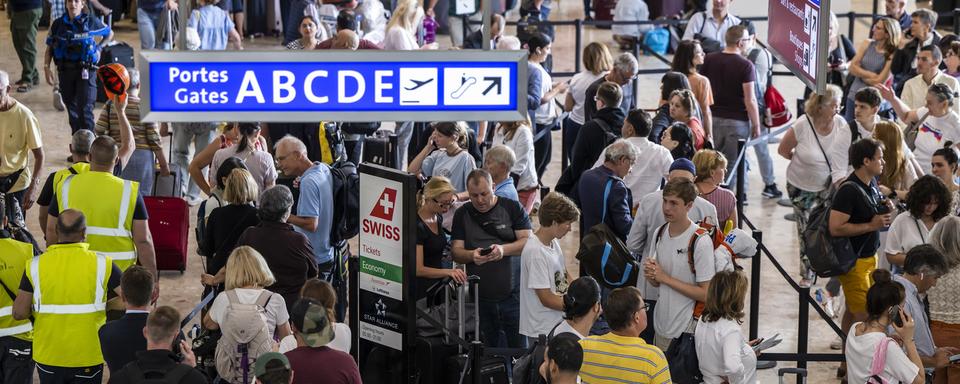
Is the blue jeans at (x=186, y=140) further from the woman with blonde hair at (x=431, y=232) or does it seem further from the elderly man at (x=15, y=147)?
the woman with blonde hair at (x=431, y=232)

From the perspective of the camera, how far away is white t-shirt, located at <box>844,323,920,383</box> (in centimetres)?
656

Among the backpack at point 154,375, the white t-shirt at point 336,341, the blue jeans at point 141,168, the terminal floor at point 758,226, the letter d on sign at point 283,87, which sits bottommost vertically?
the terminal floor at point 758,226

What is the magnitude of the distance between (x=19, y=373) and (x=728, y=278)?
12.8 feet

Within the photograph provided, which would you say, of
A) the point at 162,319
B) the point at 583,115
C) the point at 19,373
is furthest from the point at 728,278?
the point at 583,115

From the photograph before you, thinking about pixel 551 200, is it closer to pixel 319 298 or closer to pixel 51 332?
pixel 319 298

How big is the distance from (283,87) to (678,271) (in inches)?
99.6

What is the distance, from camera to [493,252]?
770 centimetres

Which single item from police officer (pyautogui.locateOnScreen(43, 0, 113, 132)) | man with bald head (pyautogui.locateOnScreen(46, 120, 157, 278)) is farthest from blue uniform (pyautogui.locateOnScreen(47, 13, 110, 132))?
A: man with bald head (pyautogui.locateOnScreen(46, 120, 157, 278))

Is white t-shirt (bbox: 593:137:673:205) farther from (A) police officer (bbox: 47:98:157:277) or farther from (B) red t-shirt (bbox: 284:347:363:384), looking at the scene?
(B) red t-shirt (bbox: 284:347:363:384)

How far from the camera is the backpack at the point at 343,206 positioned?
27.8 feet

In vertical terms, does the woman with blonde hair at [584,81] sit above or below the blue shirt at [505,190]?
above

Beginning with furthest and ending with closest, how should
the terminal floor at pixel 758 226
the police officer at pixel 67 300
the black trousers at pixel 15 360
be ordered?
the terminal floor at pixel 758 226
the black trousers at pixel 15 360
the police officer at pixel 67 300

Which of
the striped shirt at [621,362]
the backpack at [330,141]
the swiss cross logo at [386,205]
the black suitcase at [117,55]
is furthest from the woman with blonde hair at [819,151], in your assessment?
the black suitcase at [117,55]

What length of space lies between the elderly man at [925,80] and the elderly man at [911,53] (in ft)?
3.26
